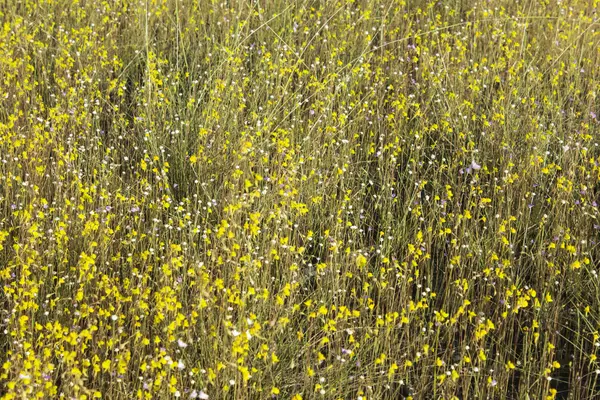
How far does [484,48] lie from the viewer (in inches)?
196

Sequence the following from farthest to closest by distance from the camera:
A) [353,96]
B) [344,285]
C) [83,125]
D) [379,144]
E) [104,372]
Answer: [353,96] → [379,144] → [83,125] → [344,285] → [104,372]

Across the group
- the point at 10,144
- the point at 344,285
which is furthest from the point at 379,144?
the point at 10,144

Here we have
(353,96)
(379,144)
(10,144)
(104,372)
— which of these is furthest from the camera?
(353,96)

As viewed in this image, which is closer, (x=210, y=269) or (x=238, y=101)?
(x=210, y=269)

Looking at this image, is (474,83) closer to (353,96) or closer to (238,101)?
(353,96)

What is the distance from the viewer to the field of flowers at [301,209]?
259cm

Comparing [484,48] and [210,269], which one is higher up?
[484,48]

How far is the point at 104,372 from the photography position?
2.52 metres

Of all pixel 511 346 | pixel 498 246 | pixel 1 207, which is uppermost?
pixel 1 207

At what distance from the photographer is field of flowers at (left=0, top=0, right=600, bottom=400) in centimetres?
259

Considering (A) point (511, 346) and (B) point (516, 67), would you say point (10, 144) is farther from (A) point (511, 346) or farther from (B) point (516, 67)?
(B) point (516, 67)

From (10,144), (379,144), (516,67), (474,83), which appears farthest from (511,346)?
(10,144)

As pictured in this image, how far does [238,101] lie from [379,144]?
862 millimetres

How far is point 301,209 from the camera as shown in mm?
3066
